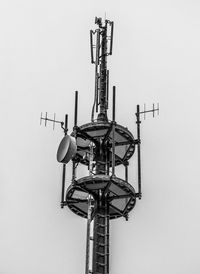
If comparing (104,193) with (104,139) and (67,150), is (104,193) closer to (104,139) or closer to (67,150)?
(104,139)

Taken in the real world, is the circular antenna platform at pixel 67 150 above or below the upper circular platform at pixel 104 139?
below

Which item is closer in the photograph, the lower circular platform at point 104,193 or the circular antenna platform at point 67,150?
the circular antenna platform at point 67,150

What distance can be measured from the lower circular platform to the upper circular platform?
2.13 m

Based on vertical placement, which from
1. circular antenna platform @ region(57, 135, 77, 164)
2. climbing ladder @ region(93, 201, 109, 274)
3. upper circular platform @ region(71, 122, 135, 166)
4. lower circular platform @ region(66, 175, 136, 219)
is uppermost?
upper circular platform @ region(71, 122, 135, 166)

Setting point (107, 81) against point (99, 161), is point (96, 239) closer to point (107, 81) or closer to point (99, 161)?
point (99, 161)

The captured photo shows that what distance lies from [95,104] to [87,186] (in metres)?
5.21

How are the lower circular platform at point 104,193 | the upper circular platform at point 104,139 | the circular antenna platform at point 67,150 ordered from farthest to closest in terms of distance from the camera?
the upper circular platform at point 104,139 < the lower circular platform at point 104,193 < the circular antenna platform at point 67,150

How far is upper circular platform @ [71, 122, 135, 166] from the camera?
25.6 metres

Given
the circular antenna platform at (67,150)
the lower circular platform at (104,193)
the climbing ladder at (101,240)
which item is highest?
the circular antenna platform at (67,150)

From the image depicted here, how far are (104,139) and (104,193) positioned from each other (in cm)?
261

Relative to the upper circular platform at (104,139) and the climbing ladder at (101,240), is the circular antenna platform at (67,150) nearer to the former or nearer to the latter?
Answer: the upper circular platform at (104,139)

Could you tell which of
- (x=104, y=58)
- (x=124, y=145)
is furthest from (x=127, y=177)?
(x=104, y=58)

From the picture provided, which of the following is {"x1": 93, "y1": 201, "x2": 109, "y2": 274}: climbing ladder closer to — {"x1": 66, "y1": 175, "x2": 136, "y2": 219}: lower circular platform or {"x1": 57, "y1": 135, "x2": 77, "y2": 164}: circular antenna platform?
{"x1": 66, "y1": 175, "x2": 136, "y2": 219}: lower circular platform

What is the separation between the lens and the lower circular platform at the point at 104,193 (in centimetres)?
2392
